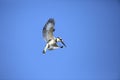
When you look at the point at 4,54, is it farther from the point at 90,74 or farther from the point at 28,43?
the point at 90,74

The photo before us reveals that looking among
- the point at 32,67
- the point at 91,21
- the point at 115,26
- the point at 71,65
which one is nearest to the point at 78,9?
the point at 91,21

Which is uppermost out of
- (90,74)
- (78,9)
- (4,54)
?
(78,9)

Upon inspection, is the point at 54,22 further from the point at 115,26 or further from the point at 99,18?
the point at 115,26

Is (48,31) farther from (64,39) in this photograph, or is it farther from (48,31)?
Answer: (64,39)

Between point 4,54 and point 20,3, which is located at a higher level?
point 20,3

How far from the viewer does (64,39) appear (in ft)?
7.82

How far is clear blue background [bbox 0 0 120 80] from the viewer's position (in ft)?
7.73

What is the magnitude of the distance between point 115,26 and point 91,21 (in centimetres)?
26

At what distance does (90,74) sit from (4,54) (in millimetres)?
897

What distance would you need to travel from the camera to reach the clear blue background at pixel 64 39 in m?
2.36

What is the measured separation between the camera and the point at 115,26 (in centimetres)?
247

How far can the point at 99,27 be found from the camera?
2457 mm

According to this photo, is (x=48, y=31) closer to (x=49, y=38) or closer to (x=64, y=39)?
(x=49, y=38)

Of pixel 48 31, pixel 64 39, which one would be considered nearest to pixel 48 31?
pixel 48 31
